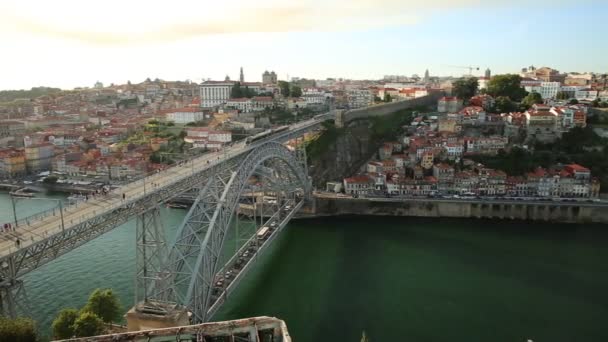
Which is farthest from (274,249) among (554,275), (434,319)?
(554,275)

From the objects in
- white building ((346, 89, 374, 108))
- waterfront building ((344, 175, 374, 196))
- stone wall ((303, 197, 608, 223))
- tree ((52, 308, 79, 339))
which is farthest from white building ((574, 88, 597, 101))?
tree ((52, 308, 79, 339))

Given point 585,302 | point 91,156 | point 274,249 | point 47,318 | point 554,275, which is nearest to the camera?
point 47,318

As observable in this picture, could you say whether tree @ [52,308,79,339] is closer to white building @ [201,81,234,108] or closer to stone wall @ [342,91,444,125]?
stone wall @ [342,91,444,125]

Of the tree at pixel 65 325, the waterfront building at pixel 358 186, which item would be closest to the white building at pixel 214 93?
the waterfront building at pixel 358 186

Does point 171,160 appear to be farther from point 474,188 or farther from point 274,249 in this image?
point 474,188

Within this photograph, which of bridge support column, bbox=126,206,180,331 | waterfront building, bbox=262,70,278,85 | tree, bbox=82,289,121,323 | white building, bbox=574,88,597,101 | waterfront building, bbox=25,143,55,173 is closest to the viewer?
bridge support column, bbox=126,206,180,331

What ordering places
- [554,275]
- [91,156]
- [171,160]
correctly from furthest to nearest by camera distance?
[91,156]
[171,160]
[554,275]
